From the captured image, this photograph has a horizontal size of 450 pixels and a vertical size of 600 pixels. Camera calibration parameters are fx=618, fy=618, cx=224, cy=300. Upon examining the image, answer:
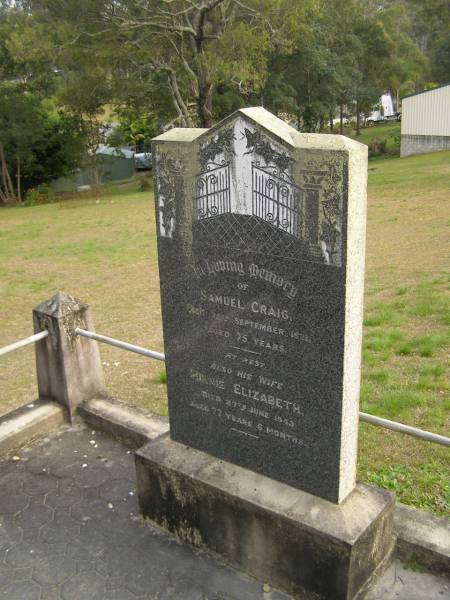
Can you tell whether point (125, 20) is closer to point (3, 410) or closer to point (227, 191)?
point (3, 410)

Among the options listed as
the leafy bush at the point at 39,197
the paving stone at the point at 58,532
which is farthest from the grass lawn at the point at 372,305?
the leafy bush at the point at 39,197

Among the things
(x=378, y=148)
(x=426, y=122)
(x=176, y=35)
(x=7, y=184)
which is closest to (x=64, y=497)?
(x=176, y=35)

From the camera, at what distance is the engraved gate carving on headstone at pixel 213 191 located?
3.19 m

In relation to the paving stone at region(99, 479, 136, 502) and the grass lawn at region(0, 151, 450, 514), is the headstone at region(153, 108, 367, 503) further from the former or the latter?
the grass lawn at region(0, 151, 450, 514)

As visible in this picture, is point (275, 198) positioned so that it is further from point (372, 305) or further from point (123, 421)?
point (372, 305)

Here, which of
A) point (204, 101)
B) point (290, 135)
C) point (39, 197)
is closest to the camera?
point (290, 135)

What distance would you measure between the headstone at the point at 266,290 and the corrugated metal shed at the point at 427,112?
3043 cm

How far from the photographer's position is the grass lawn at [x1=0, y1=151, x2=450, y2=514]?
4941 mm

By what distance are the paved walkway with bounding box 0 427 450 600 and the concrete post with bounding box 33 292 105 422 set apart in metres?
0.59

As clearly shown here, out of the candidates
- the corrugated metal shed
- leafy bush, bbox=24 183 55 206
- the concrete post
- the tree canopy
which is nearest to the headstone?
the concrete post

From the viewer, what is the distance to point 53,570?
3.60 metres

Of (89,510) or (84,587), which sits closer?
(84,587)

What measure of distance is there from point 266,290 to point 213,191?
0.60 metres

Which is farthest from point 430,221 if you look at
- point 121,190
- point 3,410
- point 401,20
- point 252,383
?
point 401,20
